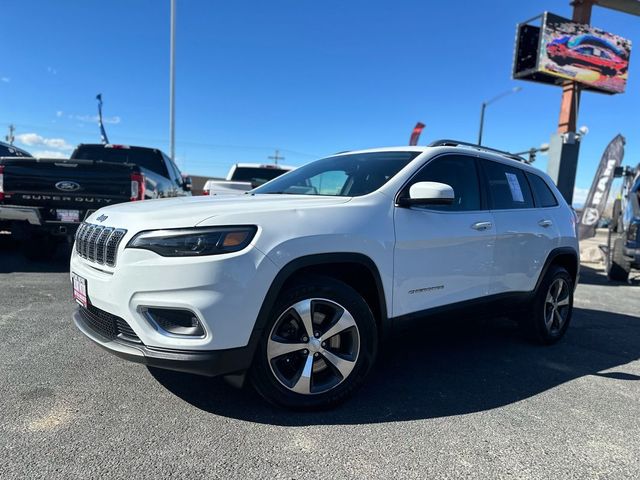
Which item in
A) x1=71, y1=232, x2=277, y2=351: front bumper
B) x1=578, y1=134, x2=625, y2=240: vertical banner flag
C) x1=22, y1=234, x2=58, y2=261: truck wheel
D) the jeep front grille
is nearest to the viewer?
x1=71, y1=232, x2=277, y2=351: front bumper

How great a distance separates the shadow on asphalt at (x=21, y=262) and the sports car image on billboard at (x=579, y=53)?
1265 cm

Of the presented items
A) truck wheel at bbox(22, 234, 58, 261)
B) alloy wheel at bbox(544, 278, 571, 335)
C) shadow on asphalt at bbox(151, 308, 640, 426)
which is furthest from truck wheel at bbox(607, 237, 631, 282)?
truck wheel at bbox(22, 234, 58, 261)

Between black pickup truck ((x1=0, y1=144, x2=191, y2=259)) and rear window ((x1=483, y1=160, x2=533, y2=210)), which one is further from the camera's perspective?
black pickup truck ((x1=0, y1=144, x2=191, y2=259))

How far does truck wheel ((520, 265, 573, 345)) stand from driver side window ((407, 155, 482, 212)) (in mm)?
1323

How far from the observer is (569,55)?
13227 mm

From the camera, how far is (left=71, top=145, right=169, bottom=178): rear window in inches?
349

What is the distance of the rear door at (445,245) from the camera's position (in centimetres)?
325

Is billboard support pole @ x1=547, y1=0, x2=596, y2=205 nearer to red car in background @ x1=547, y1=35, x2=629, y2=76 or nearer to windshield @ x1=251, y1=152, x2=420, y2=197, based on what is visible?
red car in background @ x1=547, y1=35, x2=629, y2=76

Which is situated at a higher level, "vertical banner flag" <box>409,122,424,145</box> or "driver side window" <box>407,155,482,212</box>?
"vertical banner flag" <box>409,122,424,145</box>

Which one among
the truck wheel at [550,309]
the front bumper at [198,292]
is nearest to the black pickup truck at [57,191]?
the front bumper at [198,292]

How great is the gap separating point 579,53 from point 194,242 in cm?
1440

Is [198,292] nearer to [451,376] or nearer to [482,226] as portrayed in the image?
[451,376]

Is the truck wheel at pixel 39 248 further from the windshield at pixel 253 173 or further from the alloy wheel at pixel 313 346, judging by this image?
the alloy wheel at pixel 313 346

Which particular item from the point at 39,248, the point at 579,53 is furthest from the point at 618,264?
the point at 39,248
